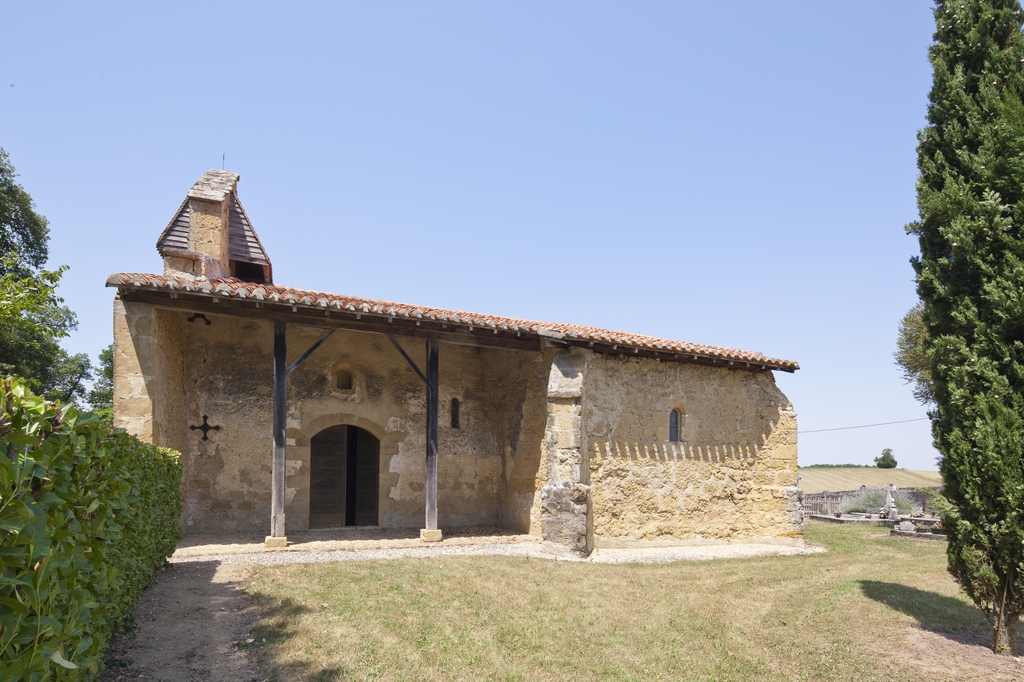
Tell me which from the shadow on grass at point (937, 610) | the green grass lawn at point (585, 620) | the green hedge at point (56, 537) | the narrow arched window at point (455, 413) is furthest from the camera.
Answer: the narrow arched window at point (455, 413)

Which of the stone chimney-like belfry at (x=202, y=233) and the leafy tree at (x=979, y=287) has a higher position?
Result: the stone chimney-like belfry at (x=202, y=233)

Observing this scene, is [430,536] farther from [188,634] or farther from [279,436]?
[188,634]

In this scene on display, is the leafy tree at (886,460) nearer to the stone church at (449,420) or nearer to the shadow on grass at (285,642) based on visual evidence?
the stone church at (449,420)

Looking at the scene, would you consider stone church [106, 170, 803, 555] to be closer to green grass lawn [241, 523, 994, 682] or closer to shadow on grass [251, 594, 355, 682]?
green grass lawn [241, 523, 994, 682]

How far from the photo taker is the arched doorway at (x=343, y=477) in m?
12.1

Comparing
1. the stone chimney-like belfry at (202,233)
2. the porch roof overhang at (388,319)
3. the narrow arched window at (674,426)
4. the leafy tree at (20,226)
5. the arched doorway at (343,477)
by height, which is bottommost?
the arched doorway at (343,477)

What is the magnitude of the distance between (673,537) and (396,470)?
5.23 metres

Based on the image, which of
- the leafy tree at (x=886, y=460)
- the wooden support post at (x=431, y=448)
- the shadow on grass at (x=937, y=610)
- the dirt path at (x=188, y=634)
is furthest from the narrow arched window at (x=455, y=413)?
the leafy tree at (x=886, y=460)

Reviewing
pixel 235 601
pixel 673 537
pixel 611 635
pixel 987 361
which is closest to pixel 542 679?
pixel 611 635

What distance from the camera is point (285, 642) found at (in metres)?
5.37

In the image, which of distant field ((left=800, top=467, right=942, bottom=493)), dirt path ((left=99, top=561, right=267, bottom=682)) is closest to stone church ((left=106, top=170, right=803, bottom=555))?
dirt path ((left=99, top=561, right=267, bottom=682))

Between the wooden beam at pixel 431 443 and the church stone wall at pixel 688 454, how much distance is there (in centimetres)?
254

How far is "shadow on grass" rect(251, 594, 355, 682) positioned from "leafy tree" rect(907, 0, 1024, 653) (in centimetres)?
579

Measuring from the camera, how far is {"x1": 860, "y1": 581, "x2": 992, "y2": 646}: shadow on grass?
661 cm
